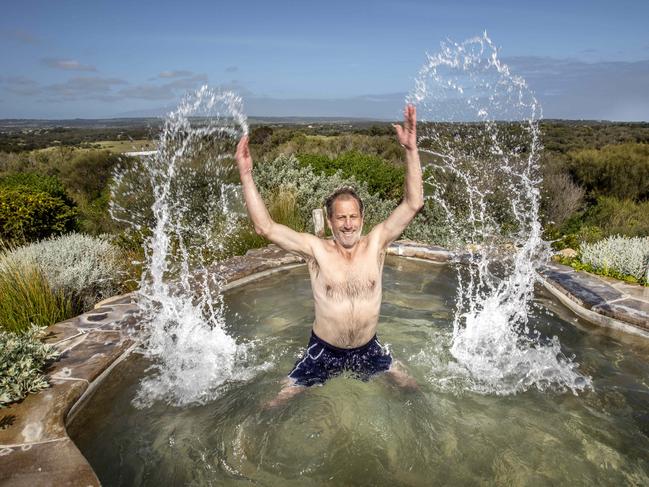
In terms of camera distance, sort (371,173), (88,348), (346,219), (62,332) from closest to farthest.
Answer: (346,219), (88,348), (62,332), (371,173)

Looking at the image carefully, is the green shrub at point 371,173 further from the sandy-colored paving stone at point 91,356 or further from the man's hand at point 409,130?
the man's hand at point 409,130

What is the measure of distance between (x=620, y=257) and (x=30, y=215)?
9030 mm

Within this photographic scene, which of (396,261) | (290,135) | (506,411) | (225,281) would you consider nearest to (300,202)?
(396,261)

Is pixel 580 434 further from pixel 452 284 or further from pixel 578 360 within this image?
pixel 452 284

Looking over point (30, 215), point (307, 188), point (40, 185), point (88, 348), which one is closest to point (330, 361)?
point (88, 348)

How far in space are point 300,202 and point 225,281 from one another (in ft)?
13.1

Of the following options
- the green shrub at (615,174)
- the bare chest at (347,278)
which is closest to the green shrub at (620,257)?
the bare chest at (347,278)

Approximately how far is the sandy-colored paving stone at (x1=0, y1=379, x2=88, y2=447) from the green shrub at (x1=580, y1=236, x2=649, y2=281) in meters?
6.22

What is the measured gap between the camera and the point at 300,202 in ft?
31.1

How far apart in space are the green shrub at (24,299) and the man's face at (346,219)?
3.22 metres

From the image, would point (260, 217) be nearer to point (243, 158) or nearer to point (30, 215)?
point (243, 158)

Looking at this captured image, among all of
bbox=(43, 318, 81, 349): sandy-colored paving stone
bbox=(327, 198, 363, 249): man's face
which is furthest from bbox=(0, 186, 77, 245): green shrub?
bbox=(327, 198, 363, 249): man's face

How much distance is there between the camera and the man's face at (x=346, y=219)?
10.6 ft

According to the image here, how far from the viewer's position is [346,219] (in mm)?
3238
